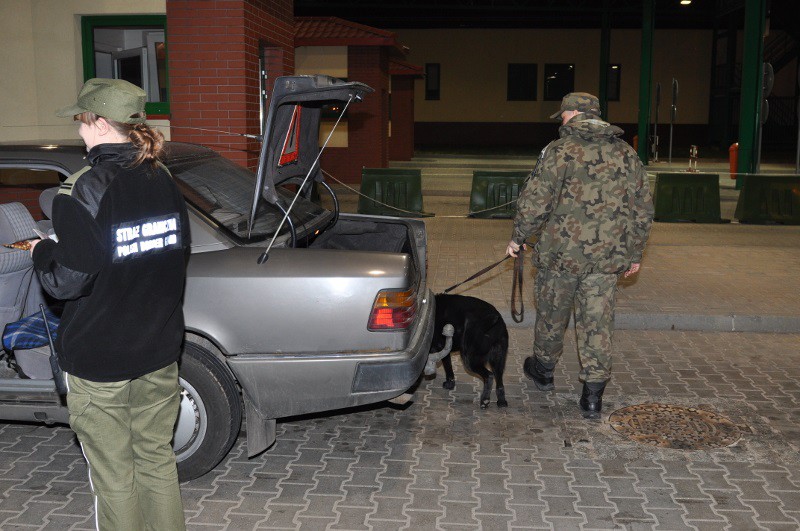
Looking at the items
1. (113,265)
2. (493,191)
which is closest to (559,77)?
(493,191)

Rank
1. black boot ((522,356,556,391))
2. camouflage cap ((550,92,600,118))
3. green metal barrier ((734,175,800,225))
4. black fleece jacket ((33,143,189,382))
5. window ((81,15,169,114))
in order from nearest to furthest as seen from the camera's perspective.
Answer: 1. black fleece jacket ((33,143,189,382))
2. camouflage cap ((550,92,600,118))
3. black boot ((522,356,556,391))
4. window ((81,15,169,114))
5. green metal barrier ((734,175,800,225))

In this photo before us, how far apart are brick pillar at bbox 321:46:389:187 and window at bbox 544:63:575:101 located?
2115 cm

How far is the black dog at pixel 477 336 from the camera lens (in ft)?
18.4

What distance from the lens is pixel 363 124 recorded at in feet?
68.7

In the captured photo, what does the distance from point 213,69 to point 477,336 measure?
4.80m

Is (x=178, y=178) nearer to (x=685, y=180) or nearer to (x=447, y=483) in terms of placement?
(x=447, y=483)

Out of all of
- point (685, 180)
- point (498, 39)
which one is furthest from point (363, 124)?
point (498, 39)

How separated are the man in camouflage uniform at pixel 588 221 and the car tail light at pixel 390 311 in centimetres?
148

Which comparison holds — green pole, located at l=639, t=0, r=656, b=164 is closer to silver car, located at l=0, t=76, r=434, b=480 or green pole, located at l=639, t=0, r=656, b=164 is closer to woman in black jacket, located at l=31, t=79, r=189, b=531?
silver car, located at l=0, t=76, r=434, b=480

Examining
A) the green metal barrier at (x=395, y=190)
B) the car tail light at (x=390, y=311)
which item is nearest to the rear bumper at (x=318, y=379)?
the car tail light at (x=390, y=311)

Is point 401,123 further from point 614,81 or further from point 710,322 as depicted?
point 710,322

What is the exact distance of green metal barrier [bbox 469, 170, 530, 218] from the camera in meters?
15.1

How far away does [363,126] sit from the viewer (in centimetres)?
2094

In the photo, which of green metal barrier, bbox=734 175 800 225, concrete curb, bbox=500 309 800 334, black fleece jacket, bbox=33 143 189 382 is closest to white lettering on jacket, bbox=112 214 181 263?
black fleece jacket, bbox=33 143 189 382
